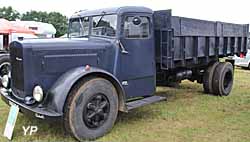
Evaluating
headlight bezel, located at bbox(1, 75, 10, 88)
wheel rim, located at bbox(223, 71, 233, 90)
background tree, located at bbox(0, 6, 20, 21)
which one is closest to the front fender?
headlight bezel, located at bbox(1, 75, 10, 88)

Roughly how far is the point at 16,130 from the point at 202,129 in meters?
2.88

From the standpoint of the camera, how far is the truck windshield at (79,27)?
601 centimetres

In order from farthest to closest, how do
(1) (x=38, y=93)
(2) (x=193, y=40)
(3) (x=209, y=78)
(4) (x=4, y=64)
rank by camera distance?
(4) (x=4, y=64)
(3) (x=209, y=78)
(2) (x=193, y=40)
(1) (x=38, y=93)

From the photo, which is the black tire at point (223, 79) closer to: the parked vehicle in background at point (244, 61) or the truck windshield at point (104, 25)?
the truck windshield at point (104, 25)

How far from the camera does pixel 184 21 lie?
22.6 ft

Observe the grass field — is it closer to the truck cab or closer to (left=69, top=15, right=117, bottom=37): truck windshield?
the truck cab

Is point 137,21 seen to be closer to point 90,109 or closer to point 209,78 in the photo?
point 90,109

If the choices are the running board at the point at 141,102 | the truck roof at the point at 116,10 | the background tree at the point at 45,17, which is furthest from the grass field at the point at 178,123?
the background tree at the point at 45,17

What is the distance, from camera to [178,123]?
590 centimetres

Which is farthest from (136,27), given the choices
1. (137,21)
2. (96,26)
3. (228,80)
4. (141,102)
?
(228,80)

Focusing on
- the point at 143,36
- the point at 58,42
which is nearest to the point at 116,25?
the point at 143,36

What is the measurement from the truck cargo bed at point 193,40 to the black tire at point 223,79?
296 millimetres

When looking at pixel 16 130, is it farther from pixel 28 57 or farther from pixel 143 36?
pixel 143 36

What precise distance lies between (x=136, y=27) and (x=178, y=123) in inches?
69.3
